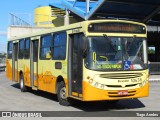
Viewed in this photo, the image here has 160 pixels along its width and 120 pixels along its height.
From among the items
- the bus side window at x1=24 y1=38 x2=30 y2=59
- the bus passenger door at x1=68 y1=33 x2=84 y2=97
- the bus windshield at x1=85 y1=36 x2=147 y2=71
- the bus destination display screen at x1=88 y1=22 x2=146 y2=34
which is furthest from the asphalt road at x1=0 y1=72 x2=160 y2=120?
the bus side window at x1=24 y1=38 x2=30 y2=59

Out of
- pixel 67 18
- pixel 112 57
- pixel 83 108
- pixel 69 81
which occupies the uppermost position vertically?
pixel 67 18

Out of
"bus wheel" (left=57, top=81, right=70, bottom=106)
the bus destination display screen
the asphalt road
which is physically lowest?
the asphalt road

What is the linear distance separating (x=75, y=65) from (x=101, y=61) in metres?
1.06

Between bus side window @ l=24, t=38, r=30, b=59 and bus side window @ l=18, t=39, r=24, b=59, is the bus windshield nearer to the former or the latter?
bus side window @ l=24, t=38, r=30, b=59

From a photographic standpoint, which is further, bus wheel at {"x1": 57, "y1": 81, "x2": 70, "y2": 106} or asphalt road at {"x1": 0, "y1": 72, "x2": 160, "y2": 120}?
bus wheel at {"x1": 57, "y1": 81, "x2": 70, "y2": 106}

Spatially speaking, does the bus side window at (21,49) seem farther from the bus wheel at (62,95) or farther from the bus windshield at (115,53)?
the bus windshield at (115,53)

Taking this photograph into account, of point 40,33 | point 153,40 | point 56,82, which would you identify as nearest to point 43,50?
point 40,33

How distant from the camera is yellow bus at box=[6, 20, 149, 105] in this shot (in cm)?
1197

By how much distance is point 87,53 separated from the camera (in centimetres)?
1202

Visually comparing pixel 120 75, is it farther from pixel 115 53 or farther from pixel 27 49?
pixel 27 49

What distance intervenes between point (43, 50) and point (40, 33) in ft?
2.84

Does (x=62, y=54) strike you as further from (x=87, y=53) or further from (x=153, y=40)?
(x=153, y=40)

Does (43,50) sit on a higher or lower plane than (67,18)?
lower

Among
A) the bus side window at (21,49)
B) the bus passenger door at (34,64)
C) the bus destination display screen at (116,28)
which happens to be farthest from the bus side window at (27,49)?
the bus destination display screen at (116,28)
